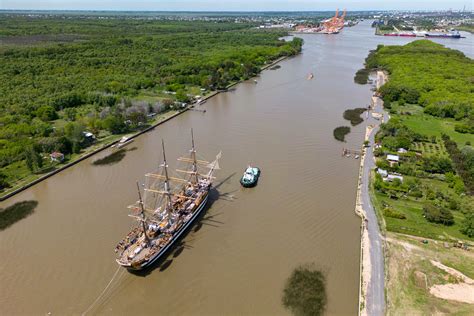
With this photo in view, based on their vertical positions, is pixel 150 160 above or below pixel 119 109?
below

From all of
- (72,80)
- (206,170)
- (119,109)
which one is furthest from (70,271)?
(72,80)

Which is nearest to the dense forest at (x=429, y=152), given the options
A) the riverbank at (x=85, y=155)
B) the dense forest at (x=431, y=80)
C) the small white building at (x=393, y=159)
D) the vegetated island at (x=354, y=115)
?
the dense forest at (x=431, y=80)

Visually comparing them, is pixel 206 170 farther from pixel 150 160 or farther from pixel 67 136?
pixel 67 136

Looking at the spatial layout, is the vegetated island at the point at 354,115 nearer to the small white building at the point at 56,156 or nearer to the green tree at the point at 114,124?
the green tree at the point at 114,124

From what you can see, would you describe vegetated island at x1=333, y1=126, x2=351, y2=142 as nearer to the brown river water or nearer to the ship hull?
the brown river water

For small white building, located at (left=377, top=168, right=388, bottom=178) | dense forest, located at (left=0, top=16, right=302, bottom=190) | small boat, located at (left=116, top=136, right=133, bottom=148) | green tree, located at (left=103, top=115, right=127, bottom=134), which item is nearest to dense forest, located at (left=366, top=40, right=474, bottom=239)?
small white building, located at (left=377, top=168, right=388, bottom=178)

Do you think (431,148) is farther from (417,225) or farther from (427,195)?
(417,225)

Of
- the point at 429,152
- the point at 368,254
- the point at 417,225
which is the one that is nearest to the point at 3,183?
the point at 368,254

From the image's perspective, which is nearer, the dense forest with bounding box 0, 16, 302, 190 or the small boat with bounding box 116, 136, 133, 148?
the dense forest with bounding box 0, 16, 302, 190
